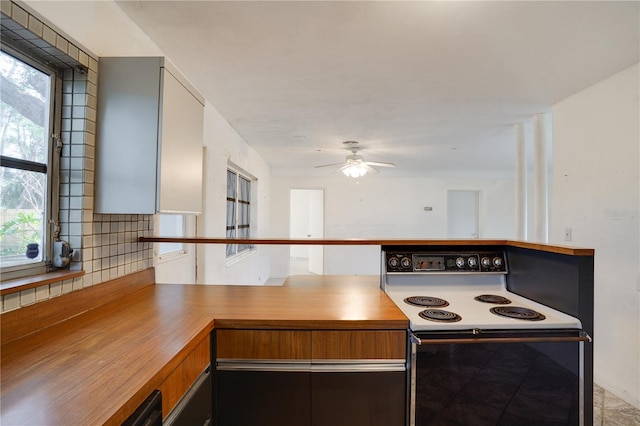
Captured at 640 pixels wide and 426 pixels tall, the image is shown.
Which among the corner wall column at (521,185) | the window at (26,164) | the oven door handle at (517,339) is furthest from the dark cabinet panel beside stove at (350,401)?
the corner wall column at (521,185)

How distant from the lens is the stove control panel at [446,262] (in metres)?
1.81

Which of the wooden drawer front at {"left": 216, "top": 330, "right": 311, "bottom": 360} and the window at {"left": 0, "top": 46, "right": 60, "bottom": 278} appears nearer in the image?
the window at {"left": 0, "top": 46, "right": 60, "bottom": 278}

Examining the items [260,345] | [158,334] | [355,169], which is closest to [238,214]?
[355,169]

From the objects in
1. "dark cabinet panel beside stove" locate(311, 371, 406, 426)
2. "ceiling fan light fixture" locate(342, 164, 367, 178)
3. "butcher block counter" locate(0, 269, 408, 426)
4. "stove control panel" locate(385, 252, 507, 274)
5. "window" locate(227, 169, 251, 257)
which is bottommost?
"dark cabinet panel beside stove" locate(311, 371, 406, 426)

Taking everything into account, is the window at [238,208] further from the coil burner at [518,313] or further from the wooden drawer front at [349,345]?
the coil burner at [518,313]

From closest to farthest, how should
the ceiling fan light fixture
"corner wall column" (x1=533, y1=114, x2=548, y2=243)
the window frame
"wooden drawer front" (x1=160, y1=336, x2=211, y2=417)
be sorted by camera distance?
"wooden drawer front" (x1=160, y1=336, x2=211, y2=417)
"corner wall column" (x1=533, y1=114, x2=548, y2=243)
the window frame
the ceiling fan light fixture

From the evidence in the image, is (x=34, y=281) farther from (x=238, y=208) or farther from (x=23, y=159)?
(x=238, y=208)

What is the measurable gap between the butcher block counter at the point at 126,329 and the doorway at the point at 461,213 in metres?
6.58

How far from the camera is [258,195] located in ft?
18.0

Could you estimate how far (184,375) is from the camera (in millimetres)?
983

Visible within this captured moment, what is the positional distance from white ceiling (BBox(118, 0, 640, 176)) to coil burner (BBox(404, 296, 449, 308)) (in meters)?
1.49

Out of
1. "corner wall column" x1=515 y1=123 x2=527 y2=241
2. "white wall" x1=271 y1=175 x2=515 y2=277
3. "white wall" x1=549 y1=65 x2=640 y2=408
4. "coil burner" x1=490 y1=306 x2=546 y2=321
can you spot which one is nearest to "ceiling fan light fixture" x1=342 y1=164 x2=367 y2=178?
"corner wall column" x1=515 y1=123 x2=527 y2=241

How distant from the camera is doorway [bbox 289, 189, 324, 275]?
7195 millimetres

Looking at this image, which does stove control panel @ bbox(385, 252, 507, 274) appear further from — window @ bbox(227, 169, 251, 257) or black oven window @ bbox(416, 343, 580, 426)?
window @ bbox(227, 169, 251, 257)
